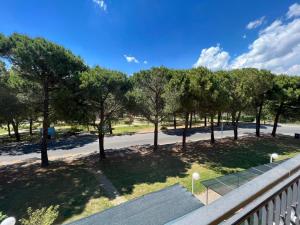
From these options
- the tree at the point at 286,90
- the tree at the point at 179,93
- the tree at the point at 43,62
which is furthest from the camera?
the tree at the point at 286,90

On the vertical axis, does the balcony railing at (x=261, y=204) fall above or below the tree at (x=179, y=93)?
below

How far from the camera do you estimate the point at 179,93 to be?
13.6 meters


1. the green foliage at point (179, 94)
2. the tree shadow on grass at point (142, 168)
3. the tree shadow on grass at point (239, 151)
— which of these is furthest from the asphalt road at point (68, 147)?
the green foliage at point (179, 94)

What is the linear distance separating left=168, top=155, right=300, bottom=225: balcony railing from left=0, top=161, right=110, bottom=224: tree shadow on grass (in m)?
8.16

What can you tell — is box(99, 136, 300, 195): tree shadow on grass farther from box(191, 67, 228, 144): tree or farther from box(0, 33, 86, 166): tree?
box(0, 33, 86, 166): tree

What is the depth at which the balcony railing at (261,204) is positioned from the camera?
941mm

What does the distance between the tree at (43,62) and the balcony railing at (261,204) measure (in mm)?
11895

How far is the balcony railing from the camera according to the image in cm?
94

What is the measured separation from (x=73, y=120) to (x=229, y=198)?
40.7 feet

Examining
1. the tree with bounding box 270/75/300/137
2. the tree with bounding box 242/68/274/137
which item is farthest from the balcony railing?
the tree with bounding box 270/75/300/137

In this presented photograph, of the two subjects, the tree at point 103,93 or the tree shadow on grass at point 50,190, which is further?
the tree at point 103,93

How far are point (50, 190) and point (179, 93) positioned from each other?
31.1 ft

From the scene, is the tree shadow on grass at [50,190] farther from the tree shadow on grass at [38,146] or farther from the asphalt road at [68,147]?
the tree shadow on grass at [38,146]

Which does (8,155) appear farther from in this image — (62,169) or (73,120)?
(73,120)
